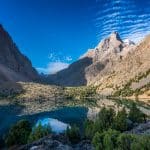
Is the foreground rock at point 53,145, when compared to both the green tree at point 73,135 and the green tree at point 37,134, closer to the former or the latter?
the green tree at point 73,135

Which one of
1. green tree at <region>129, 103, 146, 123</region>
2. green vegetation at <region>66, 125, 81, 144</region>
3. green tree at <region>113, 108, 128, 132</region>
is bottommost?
green vegetation at <region>66, 125, 81, 144</region>

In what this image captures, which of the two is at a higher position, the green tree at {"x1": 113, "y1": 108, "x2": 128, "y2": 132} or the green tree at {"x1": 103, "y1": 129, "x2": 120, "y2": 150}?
the green tree at {"x1": 113, "y1": 108, "x2": 128, "y2": 132}

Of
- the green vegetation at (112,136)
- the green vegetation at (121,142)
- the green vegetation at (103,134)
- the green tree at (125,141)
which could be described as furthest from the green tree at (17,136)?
the green tree at (125,141)

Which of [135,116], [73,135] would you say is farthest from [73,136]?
[135,116]

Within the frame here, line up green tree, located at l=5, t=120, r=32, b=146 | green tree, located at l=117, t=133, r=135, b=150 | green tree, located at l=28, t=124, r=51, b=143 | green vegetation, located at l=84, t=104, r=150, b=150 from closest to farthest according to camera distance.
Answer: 1. green vegetation, located at l=84, t=104, r=150, b=150
2. green tree, located at l=117, t=133, r=135, b=150
3. green tree, located at l=28, t=124, r=51, b=143
4. green tree, located at l=5, t=120, r=32, b=146

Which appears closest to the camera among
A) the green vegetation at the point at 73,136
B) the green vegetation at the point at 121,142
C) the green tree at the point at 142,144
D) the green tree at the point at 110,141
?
the green tree at the point at 142,144

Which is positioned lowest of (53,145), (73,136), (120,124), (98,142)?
(53,145)

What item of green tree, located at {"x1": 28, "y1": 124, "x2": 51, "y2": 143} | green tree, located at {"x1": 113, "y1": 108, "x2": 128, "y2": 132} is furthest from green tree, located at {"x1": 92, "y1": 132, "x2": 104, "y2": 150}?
green tree, located at {"x1": 113, "y1": 108, "x2": 128, "y2": 132}

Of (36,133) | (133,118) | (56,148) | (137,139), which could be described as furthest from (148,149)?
(133,118)

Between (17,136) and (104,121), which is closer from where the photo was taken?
(17,136)

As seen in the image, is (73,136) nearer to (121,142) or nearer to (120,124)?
(120,124)

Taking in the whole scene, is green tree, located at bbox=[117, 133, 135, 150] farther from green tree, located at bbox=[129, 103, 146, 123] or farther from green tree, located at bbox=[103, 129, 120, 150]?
green tree, located at bbox=[129, 103, 146, 123]

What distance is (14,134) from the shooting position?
348 feet

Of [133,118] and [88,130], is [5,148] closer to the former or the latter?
[88,130]
